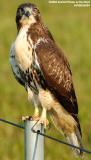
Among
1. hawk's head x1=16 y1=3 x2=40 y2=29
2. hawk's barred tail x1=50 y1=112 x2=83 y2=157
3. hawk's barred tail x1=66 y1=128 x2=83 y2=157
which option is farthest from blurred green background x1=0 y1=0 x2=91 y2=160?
hawk's head x1=16 y1=3 x2=40 y2=29

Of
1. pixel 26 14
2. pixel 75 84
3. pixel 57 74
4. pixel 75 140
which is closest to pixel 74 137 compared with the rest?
pixel 75 140

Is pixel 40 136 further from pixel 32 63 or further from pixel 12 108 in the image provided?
pixel 12 108

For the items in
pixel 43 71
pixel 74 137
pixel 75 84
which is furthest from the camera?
pixel 75 84

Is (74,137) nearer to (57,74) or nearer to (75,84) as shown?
(57,74)

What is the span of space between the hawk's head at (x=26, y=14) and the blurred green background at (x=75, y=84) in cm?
143

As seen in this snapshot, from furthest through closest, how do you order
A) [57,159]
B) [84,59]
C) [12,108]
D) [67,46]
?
1. [67,46]
2. [84,59]
3. [12,108]
4. [57,159]

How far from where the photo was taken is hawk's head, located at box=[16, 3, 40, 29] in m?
5.95

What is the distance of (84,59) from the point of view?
1291cm

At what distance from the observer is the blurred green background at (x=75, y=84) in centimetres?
808

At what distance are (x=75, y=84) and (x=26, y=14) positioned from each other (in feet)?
17.5

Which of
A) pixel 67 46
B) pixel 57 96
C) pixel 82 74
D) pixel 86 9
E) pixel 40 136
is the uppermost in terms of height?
pixel 86 9

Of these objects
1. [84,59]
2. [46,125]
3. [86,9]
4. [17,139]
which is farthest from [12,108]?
[86,9]

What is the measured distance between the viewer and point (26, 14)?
5.95 m

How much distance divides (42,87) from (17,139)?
2623 mm
